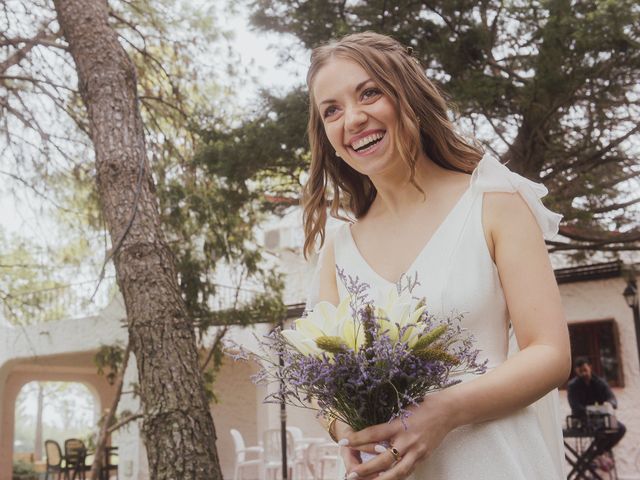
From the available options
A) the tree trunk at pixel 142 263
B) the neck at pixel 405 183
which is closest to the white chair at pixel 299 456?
the tree trunk at pixel 142 263

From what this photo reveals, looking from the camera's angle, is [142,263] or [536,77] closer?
[142,263]

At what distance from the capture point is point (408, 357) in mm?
1158

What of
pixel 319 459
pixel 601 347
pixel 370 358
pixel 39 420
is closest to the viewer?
pixel 370 358

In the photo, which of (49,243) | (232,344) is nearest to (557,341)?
(232,344)

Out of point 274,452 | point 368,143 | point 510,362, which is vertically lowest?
point 274,452

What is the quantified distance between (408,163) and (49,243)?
5.40 metres

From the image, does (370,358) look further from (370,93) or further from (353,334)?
(370,93)

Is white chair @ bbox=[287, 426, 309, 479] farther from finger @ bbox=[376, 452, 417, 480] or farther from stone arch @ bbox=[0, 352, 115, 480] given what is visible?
finger @ bbox=[376, 452, 417, 480]

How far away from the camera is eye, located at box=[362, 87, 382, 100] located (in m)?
1.48

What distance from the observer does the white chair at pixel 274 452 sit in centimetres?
1055

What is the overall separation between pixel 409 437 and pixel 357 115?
63 centimetres

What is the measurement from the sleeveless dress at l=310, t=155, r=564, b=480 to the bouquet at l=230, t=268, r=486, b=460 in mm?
128

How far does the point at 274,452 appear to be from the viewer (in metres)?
10.7

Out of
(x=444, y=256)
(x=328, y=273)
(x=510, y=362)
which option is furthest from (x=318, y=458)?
(x=510, y=362)
